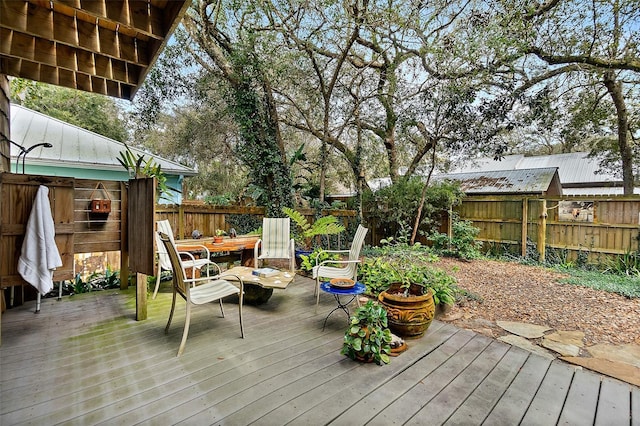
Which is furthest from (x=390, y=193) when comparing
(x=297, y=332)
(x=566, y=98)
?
(x=297, y=332)

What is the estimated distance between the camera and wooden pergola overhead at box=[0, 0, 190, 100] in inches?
91.5

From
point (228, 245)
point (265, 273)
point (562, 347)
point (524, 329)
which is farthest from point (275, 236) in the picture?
point (562, 347)

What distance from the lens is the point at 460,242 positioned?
689 centimetres

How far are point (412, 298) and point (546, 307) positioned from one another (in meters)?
2.27

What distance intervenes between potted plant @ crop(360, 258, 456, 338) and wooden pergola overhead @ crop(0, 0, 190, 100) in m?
3.02

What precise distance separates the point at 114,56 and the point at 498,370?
435 centimetres

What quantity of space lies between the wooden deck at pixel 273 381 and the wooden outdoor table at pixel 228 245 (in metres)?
1.39

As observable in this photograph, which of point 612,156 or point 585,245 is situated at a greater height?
point 612,156

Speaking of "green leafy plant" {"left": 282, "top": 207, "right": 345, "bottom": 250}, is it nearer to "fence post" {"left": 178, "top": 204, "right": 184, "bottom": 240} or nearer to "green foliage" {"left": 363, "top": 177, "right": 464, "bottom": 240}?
"fence post" {"left": 178, "top": 204, "right": 184, "bottom": 240}

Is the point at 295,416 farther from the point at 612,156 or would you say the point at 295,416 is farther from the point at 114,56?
the point at 612,156

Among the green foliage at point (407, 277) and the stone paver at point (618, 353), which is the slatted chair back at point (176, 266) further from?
the stone paver at point (618, 353)

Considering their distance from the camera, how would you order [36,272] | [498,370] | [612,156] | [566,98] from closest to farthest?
[498,370] → [36,272] → [566,98] → [612,156]

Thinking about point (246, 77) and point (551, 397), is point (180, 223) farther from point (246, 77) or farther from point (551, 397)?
point (551, 397)

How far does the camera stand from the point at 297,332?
2.88 metres
